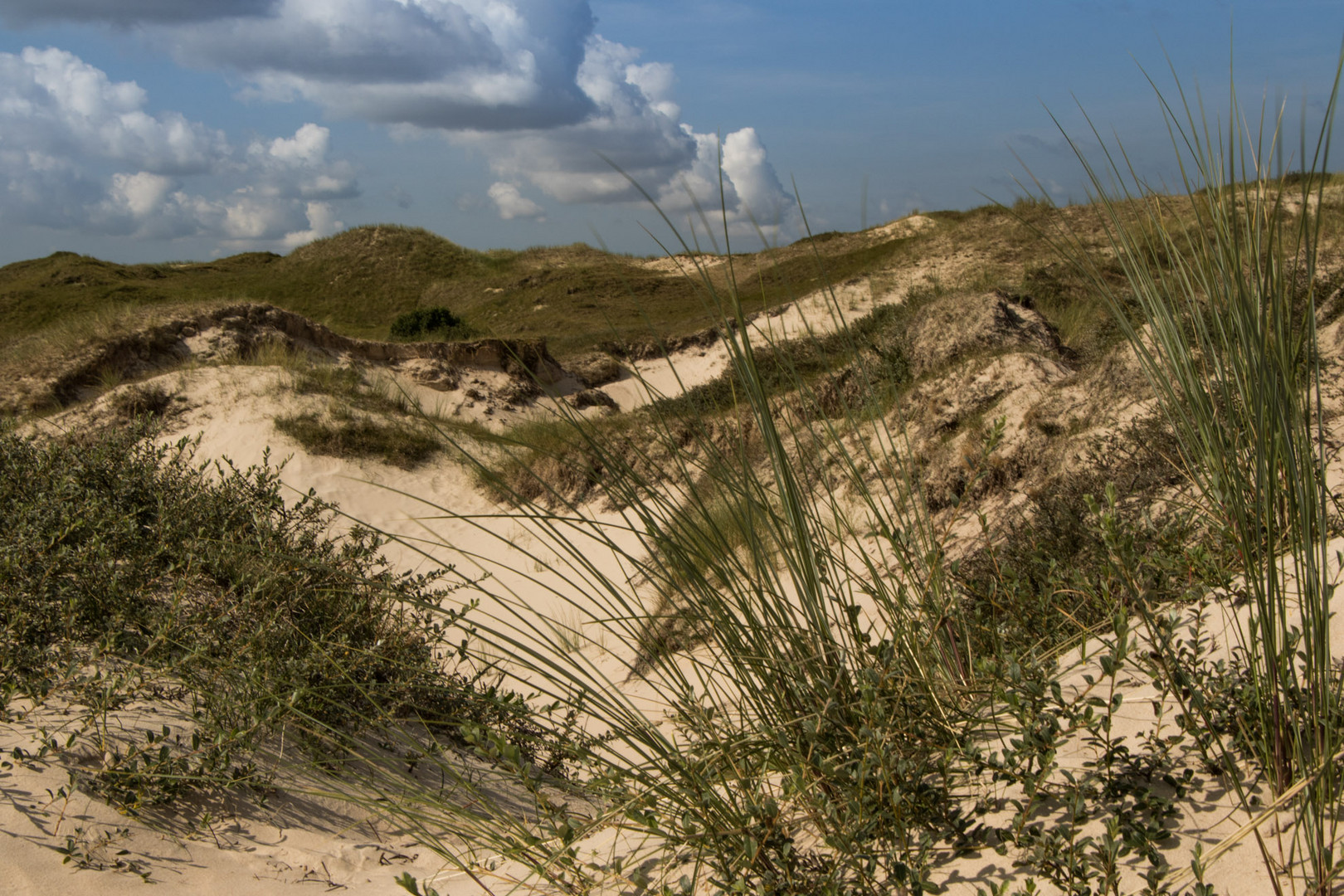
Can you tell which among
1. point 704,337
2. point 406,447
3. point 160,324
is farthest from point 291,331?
point 704,337

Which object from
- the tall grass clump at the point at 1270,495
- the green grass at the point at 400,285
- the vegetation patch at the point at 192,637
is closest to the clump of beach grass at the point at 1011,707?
the tall grass clump at the point at 1270,495

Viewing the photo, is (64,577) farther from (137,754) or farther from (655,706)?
(655,706)

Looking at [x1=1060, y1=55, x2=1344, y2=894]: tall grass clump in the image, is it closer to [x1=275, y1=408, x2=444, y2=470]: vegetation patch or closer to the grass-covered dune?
the grass-covered dune

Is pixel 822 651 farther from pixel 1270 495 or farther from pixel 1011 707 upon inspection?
pixel 1270 495

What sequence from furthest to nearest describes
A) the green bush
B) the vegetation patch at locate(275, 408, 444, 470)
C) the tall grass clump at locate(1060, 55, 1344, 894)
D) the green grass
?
the green grass → the green bush → the vegetation patch at locate(275, 408, 444, 470) → the tall grass clump at locate(1060, 55, 1344, 894)

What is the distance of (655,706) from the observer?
4.61m

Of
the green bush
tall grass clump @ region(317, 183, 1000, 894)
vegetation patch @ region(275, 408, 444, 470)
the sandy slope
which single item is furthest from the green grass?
Result: tall grass clump @ region(317, 183, 1000, 894)

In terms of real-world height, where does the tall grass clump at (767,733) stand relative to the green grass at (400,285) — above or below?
below

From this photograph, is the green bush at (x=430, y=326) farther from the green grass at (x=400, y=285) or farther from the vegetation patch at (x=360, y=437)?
the vegetation patch at (x=360, y=437)

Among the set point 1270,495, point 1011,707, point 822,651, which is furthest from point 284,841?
point 1270,495

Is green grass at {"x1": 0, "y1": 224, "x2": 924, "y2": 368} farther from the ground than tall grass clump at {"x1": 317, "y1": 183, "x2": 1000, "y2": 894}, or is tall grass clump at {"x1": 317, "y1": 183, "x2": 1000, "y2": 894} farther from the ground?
green grass at {"x1": 0, "y1": 224, "x2": 924, "y2": 368}

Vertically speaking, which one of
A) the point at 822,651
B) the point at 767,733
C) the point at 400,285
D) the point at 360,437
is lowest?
the point at 767,733

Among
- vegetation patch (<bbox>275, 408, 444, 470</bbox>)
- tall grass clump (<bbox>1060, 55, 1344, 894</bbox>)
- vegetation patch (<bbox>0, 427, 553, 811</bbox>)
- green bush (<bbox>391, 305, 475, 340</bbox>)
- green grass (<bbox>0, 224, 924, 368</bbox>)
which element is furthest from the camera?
green grass (<bbox>0, 224, 924, 368</bbox>)

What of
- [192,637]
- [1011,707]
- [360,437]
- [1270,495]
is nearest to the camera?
[1270,495]
